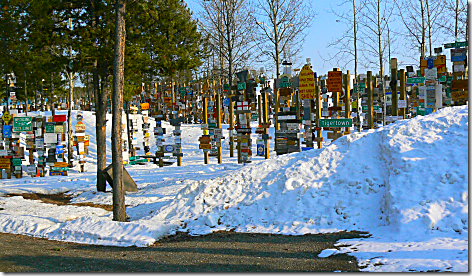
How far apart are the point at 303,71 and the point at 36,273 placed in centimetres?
1006

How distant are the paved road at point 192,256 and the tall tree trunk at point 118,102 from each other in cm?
139

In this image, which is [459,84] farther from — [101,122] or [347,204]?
[101,122]

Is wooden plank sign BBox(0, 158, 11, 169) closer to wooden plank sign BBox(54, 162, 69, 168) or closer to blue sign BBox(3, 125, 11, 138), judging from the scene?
blue sign BBox(3, 125, 11, 138)

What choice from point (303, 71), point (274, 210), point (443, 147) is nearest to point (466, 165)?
point (443, 147)

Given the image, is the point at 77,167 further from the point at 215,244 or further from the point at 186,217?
the point at 215,244

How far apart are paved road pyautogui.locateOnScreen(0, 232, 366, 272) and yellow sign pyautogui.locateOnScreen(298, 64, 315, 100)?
7.35m

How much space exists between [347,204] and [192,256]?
327cm

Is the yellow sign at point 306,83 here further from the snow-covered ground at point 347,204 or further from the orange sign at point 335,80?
the snow-covered ground at point 347,204

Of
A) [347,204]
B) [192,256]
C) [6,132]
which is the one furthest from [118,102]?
[6,132]

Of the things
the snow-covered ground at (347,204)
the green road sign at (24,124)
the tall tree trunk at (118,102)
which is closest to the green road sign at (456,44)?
the snow-covered ground at (347,204)

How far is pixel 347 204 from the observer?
8352 mm

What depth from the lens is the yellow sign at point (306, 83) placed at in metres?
14.0

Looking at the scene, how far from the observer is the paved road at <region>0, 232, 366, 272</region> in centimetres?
598

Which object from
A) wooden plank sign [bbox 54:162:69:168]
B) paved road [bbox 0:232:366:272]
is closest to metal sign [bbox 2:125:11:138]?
wooden plank sign [bbox 54:162:69:168]
